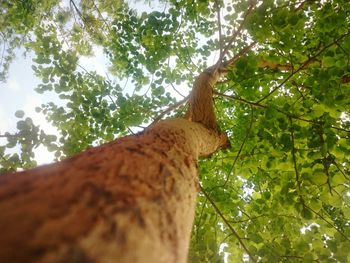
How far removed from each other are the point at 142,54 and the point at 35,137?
A: 2.61m

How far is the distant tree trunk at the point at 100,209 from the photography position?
0.53m

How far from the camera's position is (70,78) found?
157 inches

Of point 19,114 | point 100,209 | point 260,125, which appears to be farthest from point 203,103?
point 100,209

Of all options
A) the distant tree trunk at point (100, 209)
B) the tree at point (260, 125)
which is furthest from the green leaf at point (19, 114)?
the distant tree trunk at point (100, 209)

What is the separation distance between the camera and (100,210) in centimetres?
67

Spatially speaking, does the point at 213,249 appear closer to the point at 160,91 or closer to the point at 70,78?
the point at 160,91

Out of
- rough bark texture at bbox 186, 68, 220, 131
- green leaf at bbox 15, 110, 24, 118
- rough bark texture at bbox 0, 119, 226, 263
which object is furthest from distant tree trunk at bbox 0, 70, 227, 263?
green leaf at bbox 15, 110, 24, 118

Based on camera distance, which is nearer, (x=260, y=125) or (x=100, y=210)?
(x=100, y=210)

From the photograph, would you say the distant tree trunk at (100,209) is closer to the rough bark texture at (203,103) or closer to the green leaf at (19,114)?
the rough bark texture at (203,103)

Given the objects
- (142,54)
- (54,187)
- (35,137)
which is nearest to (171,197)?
(54,187)

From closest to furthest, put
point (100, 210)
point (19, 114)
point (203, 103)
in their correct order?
point (100, 210), point (203, 103), point (19, 114)

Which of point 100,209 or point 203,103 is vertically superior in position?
point 203,103

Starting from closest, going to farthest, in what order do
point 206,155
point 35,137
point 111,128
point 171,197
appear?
1. point 171,197
2. point 206,155
3. point 35,137
4. point 111,128

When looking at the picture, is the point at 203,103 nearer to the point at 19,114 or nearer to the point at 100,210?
the point at 19,114
